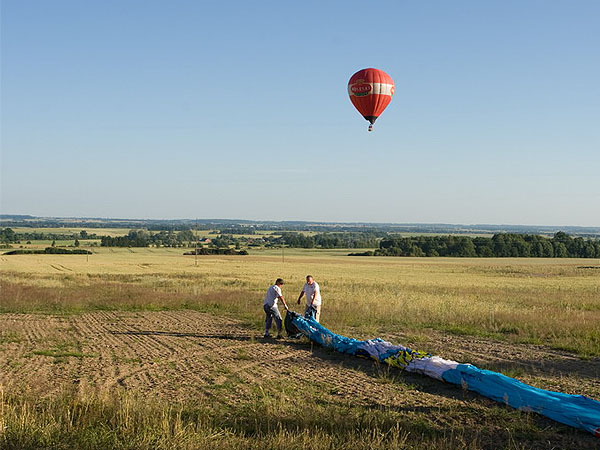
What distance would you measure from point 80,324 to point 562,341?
1301 centimetres

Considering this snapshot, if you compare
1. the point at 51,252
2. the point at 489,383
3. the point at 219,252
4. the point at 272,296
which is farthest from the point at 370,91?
the point at 51,252

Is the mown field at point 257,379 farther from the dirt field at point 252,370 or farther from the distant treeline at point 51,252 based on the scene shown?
the distant treeline at point 51,252

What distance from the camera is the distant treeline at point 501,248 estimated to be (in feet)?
323

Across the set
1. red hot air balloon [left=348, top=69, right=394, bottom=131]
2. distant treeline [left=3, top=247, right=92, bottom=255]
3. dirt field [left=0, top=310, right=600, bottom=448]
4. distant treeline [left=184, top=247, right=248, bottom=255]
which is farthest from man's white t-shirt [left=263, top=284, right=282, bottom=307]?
distant treeline [left=184, top=247, right=248, bottom=255]

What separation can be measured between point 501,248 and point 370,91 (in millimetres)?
83466

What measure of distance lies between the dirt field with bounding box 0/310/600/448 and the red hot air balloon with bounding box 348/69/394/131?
1002 cm

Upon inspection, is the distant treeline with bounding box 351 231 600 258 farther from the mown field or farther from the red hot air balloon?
the mown field

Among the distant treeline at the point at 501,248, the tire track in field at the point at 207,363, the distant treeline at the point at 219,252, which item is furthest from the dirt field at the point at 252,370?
the distant treeline at the point at 501,248

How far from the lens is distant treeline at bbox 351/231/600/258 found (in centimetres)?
9831

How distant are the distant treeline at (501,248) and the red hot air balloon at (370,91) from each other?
75.7m

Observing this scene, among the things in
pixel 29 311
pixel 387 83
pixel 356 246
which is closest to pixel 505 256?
pixel 356 246

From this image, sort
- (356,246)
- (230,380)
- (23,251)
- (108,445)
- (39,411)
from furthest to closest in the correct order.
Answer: (356,246) < (23,251) < (230,380) < (39,411) < (108,445)

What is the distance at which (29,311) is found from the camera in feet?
68.2

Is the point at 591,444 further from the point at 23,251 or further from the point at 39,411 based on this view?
the point at 23,251
